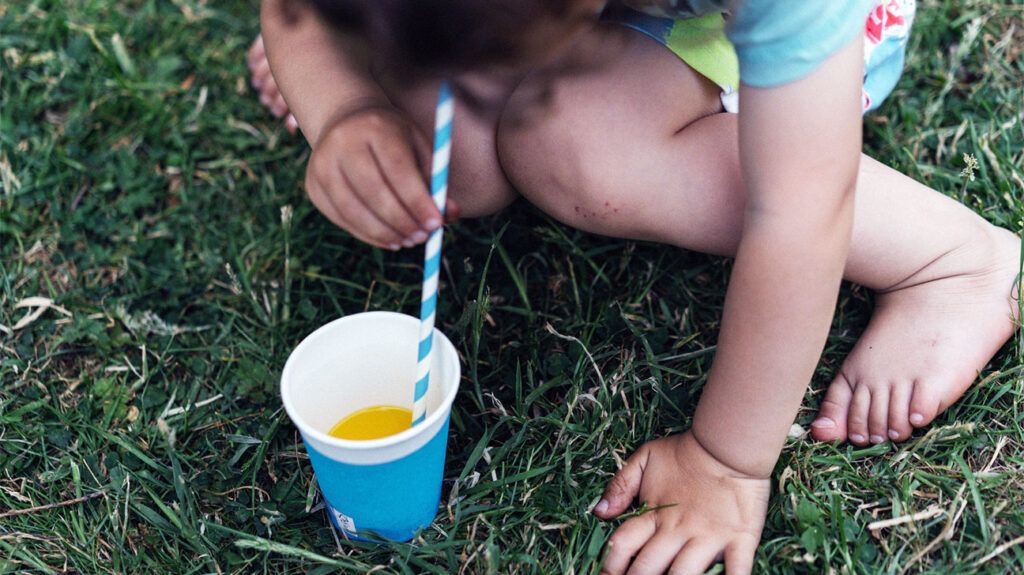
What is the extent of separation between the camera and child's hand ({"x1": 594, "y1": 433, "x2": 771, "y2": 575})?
3.66 feet

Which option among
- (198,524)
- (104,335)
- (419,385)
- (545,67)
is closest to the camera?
(545,67)

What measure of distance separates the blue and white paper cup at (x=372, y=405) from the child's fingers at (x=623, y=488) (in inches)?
7.8

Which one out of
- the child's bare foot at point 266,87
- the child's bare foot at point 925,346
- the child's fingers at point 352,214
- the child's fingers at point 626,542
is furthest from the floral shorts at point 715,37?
the child's bare foot at point 266,87

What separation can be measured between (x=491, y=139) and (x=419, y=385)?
37cm

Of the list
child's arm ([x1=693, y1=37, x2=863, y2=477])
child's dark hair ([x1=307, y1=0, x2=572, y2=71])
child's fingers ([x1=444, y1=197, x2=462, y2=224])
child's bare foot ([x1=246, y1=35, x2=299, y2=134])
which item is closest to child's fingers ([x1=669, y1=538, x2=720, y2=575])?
child's arm ([x1=693, y1=37, x2=863, y2=477])

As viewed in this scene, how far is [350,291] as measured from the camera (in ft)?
4.79

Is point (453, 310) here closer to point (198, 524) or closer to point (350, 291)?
point (350, 291)

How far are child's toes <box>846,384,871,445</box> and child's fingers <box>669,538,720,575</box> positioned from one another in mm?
247

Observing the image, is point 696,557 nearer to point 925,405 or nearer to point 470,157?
point 925,405

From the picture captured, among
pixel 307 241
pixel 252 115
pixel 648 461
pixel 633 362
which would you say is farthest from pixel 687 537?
pixel 252 115

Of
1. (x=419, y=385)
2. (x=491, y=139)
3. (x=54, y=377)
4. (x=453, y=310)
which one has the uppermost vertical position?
(x=491, y=139)

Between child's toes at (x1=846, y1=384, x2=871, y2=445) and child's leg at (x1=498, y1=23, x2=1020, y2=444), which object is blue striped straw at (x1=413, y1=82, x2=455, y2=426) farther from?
child's toes at (x1=846, y1=384, x2=871, y2=445)

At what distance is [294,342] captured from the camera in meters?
1.40

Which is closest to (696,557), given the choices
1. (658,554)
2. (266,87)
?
(658,554)
